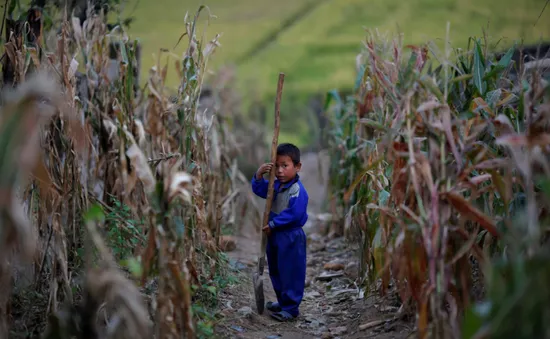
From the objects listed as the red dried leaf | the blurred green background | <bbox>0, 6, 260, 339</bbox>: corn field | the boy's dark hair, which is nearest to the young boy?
the boy's dark hair

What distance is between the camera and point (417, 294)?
92.8 inches

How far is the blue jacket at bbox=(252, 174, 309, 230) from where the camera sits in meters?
3.22

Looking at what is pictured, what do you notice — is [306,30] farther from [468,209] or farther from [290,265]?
[468,209]

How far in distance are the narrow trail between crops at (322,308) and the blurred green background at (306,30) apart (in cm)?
304

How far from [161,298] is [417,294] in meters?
1.09

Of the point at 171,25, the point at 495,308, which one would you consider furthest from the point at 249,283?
the point at 171,25

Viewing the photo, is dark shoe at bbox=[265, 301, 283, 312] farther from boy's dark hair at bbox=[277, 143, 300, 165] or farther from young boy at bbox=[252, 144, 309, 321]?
boy's dark hair at bbox=[277, 143, 300, 165]

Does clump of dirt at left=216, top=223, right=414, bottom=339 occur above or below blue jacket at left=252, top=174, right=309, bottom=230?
below

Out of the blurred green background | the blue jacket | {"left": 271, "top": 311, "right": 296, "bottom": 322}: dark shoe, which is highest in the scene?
the blurred green background

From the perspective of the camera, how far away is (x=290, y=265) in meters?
3.29

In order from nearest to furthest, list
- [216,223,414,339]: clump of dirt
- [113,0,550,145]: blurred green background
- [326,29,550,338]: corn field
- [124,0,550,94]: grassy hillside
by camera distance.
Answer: [326,29,550,338]: corn field < [216,223,414,339]: clump of dirt < [124,0,550,94]: grassy hillside < [113,0,550,145]: blurred green background

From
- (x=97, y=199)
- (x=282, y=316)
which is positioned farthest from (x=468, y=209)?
(x=97, y=199)

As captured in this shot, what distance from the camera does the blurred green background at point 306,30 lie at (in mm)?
7305

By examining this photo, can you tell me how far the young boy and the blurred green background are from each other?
3.06 metres
